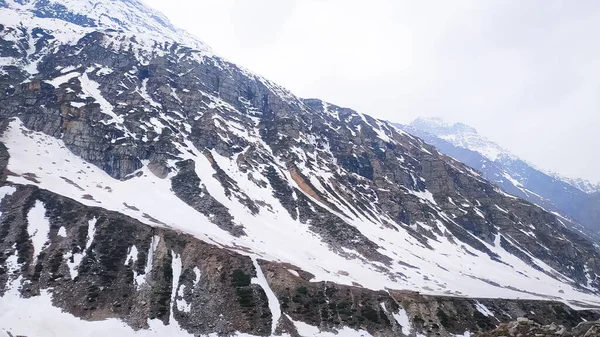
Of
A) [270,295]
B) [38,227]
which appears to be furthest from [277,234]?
[38,227]

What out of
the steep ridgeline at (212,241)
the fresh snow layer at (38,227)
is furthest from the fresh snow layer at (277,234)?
the fresh snow layer at (38,227)

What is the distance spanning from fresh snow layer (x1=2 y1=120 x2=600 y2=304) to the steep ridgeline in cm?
82

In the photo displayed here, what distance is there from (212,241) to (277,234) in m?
31.1

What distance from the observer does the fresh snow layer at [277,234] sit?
10450cm

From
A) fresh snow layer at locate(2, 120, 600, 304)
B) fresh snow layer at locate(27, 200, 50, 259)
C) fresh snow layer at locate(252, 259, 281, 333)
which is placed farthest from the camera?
fresh snow layer at locate(2, 120, 600, 304)

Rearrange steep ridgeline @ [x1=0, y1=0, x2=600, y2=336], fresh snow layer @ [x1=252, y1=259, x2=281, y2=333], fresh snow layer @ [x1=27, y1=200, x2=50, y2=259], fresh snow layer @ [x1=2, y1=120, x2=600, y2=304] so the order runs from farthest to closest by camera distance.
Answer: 1. fresh snow layer @ [x1=2, y1=120, x2=600, y2=304]
2. fresh snow layer @ [x1=27, y1=200, x2=50, y2=259]
3. fresh snow layer @ [x1=252, y1=259, x2=281, y2=333]
4. steep ridgeline @ [x1=0, y1=0, x2=600, y2=336]

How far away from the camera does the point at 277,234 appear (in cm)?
12494

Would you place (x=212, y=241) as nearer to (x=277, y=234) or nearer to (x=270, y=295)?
(x=270, y=295)

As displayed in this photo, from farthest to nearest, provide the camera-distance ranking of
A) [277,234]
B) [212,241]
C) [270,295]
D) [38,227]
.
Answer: [277,234] < [212,241] < [38,227] < [270,295]

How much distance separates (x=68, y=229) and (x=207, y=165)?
73131mm

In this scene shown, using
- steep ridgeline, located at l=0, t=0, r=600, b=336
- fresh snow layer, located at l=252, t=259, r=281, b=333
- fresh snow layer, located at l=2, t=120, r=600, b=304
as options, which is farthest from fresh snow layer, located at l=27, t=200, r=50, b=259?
fresh snow layer, located at l=252, t=259, r=281, b=333

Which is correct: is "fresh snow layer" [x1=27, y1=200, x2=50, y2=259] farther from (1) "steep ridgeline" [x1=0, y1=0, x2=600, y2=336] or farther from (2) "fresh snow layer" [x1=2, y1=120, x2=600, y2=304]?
(2) "fresh snow layer" [x1=2, y1=120, x2=600, y2=304]

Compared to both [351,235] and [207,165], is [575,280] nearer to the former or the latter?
[351,235]

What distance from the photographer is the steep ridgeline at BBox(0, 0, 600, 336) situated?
70750 mm
